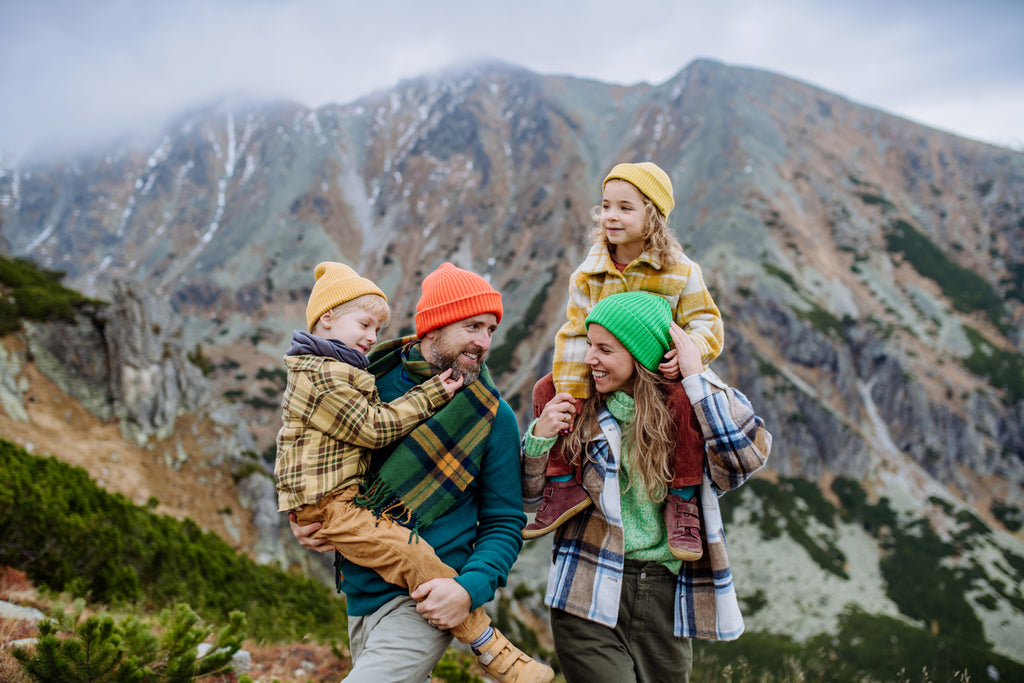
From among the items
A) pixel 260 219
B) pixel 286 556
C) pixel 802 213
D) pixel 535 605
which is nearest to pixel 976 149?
pixel 802 213

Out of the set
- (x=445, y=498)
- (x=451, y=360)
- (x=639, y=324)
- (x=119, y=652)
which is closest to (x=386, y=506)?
(x=445, y=498)

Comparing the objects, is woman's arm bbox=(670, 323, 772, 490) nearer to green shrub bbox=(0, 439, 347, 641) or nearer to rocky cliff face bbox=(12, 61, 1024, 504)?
green shrub bbox=(0, 439, 347, 641)

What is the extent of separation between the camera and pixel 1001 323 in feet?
212

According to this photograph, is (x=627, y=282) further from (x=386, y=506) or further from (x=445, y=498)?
(x=386, y=506)

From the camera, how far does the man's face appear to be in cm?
275

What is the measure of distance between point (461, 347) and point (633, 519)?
129 centimetres

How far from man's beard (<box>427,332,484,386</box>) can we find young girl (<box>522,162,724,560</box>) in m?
0.54

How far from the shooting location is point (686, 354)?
8.75ft

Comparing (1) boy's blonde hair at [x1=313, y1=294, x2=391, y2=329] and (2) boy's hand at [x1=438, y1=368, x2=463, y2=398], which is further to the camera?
(1) boy's blonde hair at [x1=313, y1=294, x2=391, y2=329]

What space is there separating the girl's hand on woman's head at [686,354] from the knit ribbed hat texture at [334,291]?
5.22ft

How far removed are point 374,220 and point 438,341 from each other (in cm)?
11999

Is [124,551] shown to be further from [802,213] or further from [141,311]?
[802,213]

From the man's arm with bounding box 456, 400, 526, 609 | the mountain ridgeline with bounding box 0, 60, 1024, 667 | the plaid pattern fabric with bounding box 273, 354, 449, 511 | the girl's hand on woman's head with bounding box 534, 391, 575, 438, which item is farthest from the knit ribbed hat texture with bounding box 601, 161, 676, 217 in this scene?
the mountain ridgeline with bounding box 0, 60, 1024, 667

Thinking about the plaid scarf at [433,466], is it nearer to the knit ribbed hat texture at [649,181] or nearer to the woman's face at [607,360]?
the woman's face at [607,360]
